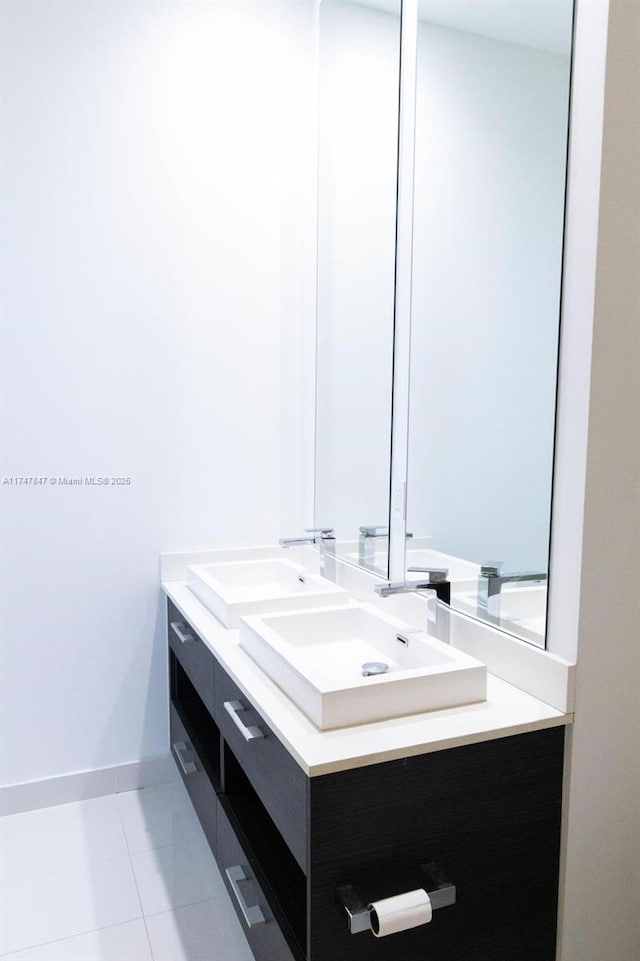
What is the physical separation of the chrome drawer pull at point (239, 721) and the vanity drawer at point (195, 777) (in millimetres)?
386

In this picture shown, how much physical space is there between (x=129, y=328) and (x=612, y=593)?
5.69 feet

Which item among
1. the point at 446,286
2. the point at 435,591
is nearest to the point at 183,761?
the point at 435,591

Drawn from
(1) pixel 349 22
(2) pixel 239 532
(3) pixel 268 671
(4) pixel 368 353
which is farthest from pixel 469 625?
(1) pixel 349 22

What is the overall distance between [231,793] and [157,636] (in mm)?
797

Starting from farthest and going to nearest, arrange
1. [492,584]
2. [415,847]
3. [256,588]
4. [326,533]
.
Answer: [256,588] → [326,533] → [492,584] → [415,847]

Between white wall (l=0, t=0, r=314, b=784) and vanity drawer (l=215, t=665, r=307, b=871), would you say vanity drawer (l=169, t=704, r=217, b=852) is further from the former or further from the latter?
vanity drawer (l=215, t=665, r=307, b=871)

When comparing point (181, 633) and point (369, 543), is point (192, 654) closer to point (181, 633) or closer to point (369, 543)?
point (181, 633)

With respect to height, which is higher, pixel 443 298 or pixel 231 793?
pixel 443 298

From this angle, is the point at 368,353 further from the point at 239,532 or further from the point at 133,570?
the point at 133,570

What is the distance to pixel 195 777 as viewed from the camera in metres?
2.09

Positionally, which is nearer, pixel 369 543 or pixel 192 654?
pixel 192 654

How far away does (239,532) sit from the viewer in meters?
2.59

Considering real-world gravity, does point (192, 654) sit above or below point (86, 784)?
above

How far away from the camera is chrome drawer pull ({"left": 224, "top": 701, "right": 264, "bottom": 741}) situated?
56.3 inches
